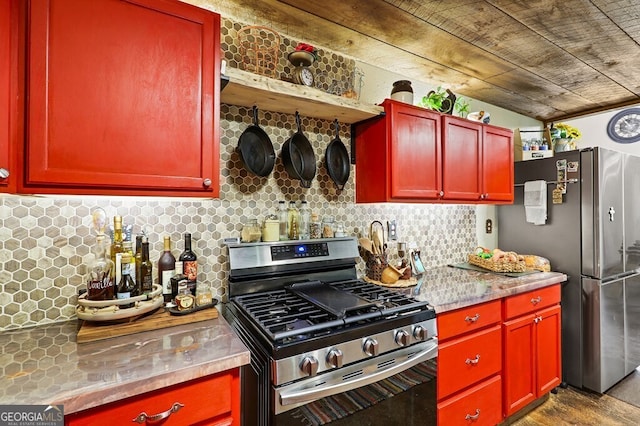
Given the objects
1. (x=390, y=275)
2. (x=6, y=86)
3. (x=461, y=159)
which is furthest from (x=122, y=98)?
(x=461, y=159)

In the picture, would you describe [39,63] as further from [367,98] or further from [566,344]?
[566,344]

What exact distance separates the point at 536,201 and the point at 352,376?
2.33 m

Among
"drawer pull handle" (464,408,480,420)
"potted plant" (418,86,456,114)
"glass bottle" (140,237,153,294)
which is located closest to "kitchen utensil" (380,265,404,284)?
"drawer pull handle" (464,408,480,420)

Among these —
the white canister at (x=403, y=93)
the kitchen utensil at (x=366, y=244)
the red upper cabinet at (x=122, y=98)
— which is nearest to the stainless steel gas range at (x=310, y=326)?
the kitchen utensil at (x=366, y=244)

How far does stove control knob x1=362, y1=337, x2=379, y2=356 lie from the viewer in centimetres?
130

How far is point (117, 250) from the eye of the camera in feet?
4.56

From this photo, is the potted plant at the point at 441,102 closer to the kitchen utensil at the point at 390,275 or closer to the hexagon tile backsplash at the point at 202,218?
the hexagon tile backsplash at the point at 202,218

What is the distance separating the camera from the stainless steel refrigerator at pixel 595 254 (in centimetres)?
236

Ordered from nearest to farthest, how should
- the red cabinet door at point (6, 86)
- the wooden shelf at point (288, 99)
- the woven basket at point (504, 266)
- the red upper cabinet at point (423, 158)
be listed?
A: 1. the red cabinet door at point (6, 86)
2. the wooden shelf at point (288, 99)
3. the red upper cabinet at point (423, 158)
4. the woven basket at point (504, 266)

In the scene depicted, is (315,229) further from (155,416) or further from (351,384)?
(155,416)

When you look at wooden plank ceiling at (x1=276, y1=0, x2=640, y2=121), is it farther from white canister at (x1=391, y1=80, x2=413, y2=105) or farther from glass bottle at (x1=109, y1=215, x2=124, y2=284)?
glass bottle at (x1=109, y1=215, x2=124, y2=284)

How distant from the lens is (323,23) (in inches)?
71.6

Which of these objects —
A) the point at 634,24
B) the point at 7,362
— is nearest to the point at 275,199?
the point at 7,362

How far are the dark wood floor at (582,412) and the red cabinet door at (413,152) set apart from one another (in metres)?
1.67
